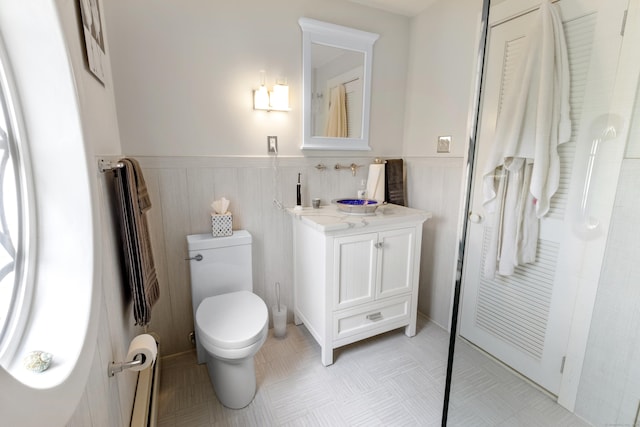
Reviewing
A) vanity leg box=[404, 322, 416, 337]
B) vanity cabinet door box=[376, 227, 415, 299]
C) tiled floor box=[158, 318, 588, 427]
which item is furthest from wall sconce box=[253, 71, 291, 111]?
vanity leg box=[404, 322, 416, 337]

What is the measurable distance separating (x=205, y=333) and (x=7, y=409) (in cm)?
104

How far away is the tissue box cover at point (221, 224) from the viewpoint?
1.75 metres

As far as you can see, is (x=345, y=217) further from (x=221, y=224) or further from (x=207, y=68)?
(x=207, y=68)

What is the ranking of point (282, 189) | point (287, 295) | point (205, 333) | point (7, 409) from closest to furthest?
1. point (7, 409)
2. point (205, 333)
3. point (282, 189)
4. point (287, 295)

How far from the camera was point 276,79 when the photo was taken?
1874mm

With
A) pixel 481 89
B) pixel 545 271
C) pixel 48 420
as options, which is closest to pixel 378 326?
pixel 545 271

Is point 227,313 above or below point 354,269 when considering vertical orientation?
below

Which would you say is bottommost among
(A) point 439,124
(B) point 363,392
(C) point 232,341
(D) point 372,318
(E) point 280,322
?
(B) point 363,392

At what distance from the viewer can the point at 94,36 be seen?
1.07 metres

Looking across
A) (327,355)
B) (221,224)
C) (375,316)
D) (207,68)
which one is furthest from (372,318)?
(207,68)

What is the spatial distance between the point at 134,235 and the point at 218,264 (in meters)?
0.70

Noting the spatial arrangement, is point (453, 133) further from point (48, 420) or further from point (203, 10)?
point (48, 420)

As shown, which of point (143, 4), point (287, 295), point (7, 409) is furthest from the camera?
point (287, 295)

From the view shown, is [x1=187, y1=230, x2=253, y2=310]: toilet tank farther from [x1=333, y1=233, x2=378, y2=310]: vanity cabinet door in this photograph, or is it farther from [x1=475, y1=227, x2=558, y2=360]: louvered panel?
[x1=475, y1=227, x2=558, y2=360]: louvered panel
